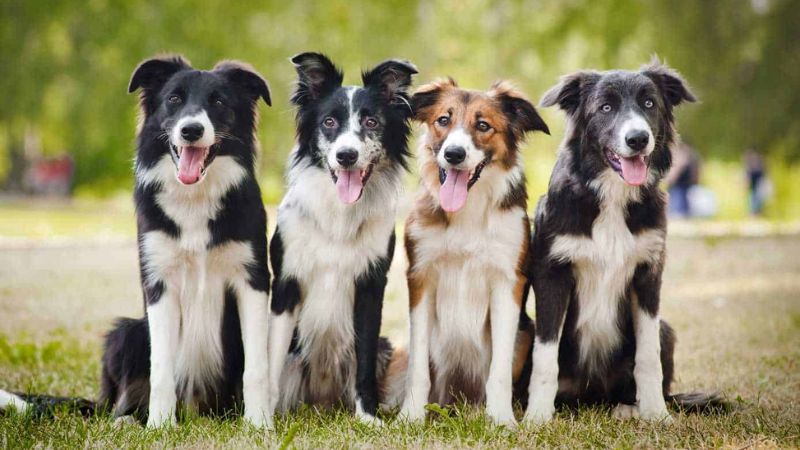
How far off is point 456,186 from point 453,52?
1756 cm

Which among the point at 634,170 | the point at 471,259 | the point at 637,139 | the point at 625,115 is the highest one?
the point at 625,115

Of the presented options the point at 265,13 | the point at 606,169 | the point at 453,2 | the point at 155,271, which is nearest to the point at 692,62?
the point at 453,2

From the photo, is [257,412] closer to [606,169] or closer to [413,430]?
[413,430]

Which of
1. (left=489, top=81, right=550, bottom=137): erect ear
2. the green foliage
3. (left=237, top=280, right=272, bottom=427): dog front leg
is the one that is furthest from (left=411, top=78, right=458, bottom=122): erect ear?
the green foliage

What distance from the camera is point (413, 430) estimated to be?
397 cm

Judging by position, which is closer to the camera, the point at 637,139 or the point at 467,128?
the point at 637,139

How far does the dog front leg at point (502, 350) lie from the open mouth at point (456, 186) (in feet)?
1.60

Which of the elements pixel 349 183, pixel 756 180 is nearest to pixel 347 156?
pixel 349 183

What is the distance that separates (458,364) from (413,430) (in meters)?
0.75

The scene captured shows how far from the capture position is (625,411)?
14.5 feet

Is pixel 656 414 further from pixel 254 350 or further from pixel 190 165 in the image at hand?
pixel 190 165

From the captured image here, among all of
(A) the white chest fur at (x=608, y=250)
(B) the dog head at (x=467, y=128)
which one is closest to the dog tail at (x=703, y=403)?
(A) the white chest fur at (x=608, y=250)

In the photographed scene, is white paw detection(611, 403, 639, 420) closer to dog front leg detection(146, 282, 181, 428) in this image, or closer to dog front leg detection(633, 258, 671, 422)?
dog front leg detection(633, 258, 671, 422)

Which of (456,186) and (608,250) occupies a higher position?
(456,186)
